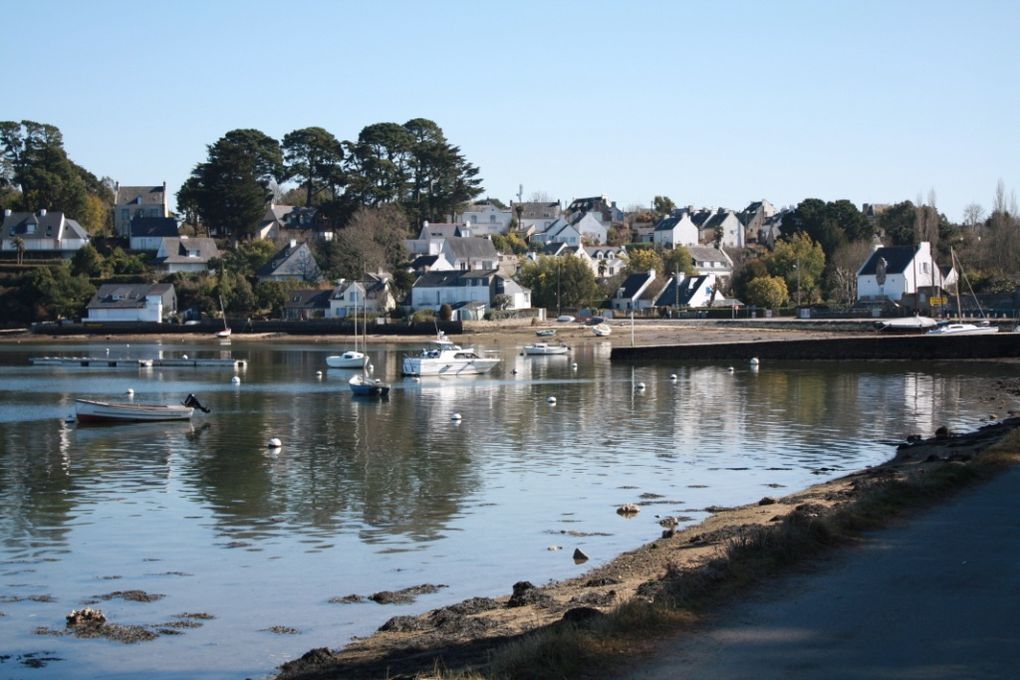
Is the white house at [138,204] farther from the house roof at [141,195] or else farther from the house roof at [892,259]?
the house roof at [892,259]

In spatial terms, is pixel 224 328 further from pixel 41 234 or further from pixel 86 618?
pixel 86 618

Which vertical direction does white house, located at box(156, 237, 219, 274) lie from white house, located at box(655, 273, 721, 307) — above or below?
above

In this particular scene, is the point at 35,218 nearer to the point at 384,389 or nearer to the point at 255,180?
the point at 255,180

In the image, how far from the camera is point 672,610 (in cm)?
1264

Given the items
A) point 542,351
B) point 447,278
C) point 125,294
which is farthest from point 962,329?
point 125,294

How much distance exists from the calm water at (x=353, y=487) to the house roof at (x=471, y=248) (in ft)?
255

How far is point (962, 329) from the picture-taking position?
3565 inches

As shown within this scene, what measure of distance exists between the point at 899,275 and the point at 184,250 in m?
85.6

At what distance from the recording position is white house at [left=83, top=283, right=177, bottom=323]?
437 ft

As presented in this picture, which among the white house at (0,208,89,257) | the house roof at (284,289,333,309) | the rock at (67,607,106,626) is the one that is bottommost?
the rock at (67,607,106,626)

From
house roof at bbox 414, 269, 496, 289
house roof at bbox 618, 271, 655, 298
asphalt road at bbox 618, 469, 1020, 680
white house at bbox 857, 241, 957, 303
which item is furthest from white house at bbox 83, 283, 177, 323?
asphalt road at bbox 618, 469, 1020, 680

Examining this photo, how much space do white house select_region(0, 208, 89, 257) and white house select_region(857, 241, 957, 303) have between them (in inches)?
3821

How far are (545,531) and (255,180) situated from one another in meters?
132

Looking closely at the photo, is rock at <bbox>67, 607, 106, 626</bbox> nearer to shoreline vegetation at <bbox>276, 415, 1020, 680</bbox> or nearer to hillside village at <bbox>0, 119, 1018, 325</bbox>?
shoreline vegetation at <bbox>276, 415, 1020, 680</bbox>
